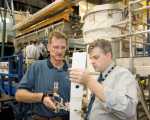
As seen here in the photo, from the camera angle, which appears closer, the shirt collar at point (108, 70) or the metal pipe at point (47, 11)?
the shirt collar at point (108, 70)

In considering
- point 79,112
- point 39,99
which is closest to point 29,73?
point 39,99

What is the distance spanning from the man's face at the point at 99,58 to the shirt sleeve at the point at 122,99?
19 centimetres

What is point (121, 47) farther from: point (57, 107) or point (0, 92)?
point (0, 92)

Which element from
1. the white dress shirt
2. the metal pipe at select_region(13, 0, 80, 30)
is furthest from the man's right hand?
the metal pipe at select_region(13, 0, 80, 30)

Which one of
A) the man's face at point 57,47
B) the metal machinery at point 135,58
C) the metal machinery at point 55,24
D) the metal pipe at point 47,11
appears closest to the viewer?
the man's face at point 57,47

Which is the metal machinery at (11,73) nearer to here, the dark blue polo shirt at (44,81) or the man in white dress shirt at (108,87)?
the dark blue polo shirt at (44,81)

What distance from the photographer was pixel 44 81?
211 centimetres

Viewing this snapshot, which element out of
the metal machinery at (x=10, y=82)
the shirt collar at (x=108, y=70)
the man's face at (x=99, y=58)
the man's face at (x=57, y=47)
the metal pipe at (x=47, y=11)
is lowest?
the metal machinery at (x=10, y=82)

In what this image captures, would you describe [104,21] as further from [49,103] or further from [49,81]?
[49,103]

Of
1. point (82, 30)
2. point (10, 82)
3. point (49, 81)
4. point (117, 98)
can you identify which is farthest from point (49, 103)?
point (10, 82)

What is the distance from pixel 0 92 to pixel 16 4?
4.44 meters

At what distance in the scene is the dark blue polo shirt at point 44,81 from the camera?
210 cm

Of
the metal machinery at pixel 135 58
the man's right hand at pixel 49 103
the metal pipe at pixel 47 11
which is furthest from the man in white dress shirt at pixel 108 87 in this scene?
the metal pipe at pixel 47 11

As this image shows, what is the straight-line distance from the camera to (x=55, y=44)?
2072 millimetres
